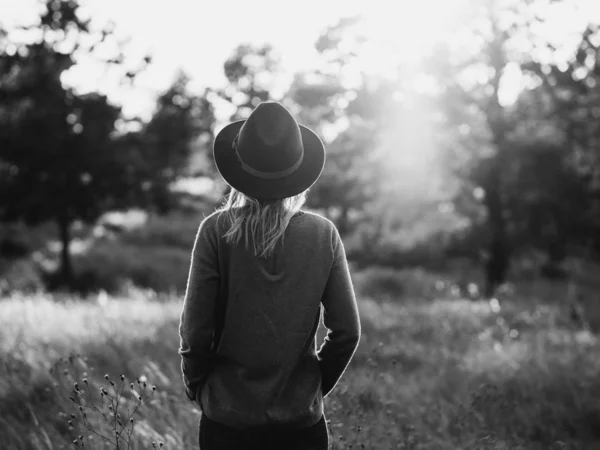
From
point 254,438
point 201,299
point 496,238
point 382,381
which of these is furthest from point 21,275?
point 254,438

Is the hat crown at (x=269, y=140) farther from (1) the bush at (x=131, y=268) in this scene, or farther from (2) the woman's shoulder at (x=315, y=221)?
(1) the bush at (x=131, y=268)

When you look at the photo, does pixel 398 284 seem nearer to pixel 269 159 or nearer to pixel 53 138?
pixel 53 138

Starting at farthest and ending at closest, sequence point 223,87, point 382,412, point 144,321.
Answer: point 223,87 → point 144,321 → point 382,412

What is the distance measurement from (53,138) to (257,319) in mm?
18668

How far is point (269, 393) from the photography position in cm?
242

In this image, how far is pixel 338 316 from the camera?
2.59 metres

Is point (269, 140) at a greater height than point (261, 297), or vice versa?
point (269, 140)

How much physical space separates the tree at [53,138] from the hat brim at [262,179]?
710 inches

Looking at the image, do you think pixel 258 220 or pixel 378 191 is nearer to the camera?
A: pixel 258 220

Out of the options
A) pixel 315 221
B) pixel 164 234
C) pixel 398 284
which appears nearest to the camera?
pixel 315 221

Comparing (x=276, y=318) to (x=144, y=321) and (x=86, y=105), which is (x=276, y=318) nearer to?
(x=144, y=321)

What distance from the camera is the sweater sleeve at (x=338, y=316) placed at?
2.57 meters

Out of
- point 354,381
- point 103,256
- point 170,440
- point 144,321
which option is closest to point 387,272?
point 103,256

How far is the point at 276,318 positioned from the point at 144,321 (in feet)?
20.4
